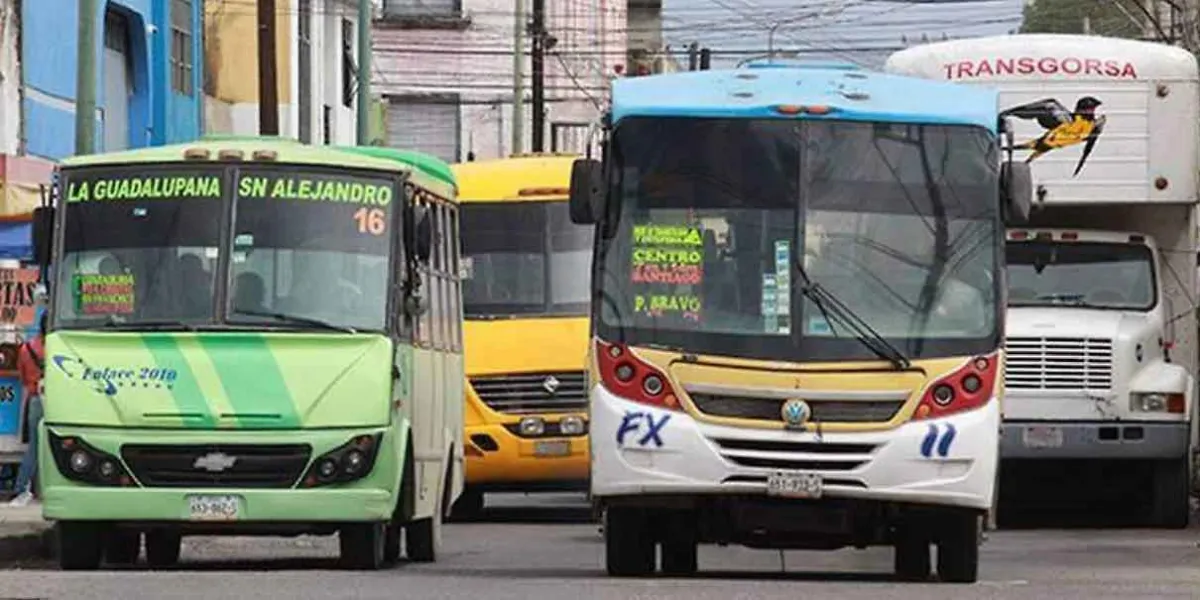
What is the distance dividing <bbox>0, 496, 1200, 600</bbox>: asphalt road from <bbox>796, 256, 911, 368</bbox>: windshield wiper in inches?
A: 51.7

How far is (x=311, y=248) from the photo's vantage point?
16688 mm

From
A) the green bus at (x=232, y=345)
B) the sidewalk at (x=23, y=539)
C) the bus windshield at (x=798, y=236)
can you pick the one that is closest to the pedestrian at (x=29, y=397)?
the sidewalk at (x=23, y=539)

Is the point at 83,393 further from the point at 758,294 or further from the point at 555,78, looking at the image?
the point at 555,78

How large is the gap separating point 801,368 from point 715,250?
0.89 m

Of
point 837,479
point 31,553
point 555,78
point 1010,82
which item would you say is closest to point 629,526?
point 837,479

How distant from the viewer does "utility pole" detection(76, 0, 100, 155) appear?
83.0 feet

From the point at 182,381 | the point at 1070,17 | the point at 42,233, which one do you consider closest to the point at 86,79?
the point at 42,233

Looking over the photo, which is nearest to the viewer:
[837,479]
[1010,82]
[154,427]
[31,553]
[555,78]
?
[837,479]

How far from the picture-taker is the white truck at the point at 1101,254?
74.8ft

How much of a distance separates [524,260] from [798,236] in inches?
347

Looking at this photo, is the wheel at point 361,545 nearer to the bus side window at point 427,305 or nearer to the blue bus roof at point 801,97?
the bus side window at point 427,305

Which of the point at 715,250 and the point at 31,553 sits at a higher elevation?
the point at 715,250

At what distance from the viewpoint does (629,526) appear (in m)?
15.8

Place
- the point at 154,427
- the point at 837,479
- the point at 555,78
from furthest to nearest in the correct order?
the point at 555,78, the point at 154,427, the point at 837,479
